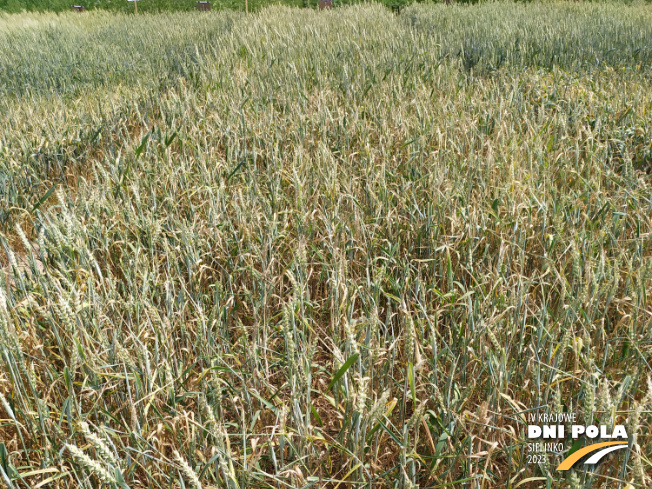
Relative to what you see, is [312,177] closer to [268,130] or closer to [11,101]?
[268,130]

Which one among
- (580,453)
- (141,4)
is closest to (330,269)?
(580,453)

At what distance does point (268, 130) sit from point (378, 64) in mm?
1887

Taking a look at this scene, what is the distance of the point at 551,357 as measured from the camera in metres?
1.26

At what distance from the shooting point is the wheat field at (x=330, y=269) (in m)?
1.11

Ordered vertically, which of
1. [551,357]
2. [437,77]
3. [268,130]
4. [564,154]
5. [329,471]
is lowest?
[329,471]

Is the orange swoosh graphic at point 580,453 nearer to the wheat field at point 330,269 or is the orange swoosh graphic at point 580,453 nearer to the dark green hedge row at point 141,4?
the wheat field at point 330,269

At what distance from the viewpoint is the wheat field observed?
43.5 inches

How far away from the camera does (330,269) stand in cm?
183

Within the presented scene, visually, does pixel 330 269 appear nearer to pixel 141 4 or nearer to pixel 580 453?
pixel 580 453

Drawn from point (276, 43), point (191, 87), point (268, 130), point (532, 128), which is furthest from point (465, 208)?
point (276, 43)

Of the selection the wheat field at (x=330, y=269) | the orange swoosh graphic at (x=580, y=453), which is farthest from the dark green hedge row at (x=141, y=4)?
the orange swoosh graphic at (x=580, y=453)

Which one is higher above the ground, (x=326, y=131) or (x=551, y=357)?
(x=326, y=131)

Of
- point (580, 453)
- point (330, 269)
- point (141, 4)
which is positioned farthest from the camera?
point (141, 4)

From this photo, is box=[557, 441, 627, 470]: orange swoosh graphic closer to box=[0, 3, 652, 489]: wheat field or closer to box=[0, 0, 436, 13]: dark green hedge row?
box=[0, 3, 652, 489]: wheat field
